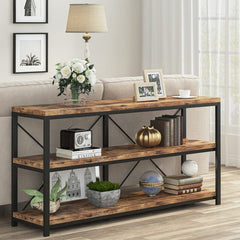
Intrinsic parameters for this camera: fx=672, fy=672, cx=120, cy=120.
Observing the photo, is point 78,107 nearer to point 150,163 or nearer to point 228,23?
point 150,163

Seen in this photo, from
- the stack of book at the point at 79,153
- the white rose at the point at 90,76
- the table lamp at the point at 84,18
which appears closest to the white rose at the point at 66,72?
the white rose at the point at 90,76

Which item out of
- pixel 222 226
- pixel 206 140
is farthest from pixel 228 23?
pixel 222 226

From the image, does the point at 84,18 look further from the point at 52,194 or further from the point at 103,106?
the point at 52,194

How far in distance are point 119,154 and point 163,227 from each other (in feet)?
1.86

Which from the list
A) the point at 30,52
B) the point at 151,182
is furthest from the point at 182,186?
the point at 30,52

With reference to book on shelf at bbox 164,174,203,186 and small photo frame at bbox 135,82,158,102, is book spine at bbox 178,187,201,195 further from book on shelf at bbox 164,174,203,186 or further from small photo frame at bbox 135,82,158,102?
small photo frame at bbox 135,82,158,102

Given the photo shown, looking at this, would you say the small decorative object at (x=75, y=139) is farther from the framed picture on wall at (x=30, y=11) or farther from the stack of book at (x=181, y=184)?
the framed picture on wall at (x=30, y=11)

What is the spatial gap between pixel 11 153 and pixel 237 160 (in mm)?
2911

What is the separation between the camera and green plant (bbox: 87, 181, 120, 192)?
4527mm

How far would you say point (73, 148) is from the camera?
4.36m

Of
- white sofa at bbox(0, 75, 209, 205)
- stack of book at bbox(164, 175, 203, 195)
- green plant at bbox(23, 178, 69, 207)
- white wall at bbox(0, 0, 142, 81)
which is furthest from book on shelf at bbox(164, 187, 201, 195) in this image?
white wall at bbox(0, 0, 142, 81)

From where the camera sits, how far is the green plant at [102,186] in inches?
178

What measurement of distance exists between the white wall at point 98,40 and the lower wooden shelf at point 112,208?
2.77 m

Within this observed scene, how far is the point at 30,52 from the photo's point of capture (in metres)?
7.23
